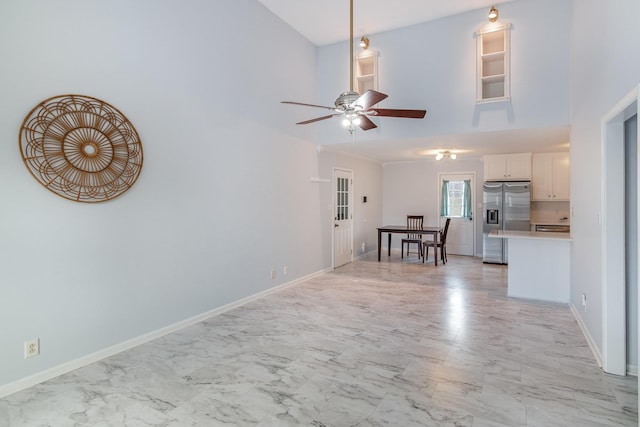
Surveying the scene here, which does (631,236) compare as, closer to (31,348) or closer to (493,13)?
(493,13)

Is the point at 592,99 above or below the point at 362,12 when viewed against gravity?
below

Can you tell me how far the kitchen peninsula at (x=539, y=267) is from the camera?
4.46 metres

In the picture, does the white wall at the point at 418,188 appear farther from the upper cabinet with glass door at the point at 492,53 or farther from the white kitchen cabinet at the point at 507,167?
the upper cabinet with glass door at the point at 492,53

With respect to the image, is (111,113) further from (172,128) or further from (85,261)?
(85,261)

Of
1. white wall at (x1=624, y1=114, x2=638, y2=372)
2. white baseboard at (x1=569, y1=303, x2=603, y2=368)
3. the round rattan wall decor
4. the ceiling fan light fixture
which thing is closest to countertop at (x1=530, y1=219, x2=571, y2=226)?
white baseboard at (x1=569, y1=303, x2=603, y2=368)

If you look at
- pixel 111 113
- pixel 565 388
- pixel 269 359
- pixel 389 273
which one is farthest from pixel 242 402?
pixel 389 273

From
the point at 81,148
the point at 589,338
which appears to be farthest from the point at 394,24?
the point at 589,338

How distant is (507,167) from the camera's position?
279 inches

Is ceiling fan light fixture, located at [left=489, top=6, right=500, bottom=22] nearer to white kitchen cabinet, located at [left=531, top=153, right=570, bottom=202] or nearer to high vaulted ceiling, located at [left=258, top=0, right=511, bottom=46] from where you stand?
high vaulted ceiling, located at [left=258, top=0, right=511, bottom=46]

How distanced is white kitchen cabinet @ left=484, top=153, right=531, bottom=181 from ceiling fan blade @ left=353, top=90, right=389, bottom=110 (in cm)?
486

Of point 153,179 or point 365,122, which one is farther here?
point 365,122

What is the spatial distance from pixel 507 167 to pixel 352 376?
6.14 m

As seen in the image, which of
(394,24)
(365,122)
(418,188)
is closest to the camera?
(365,122)

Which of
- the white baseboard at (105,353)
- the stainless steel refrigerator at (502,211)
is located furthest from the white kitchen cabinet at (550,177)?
the white baseboard at (105,353)
